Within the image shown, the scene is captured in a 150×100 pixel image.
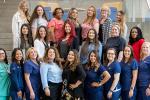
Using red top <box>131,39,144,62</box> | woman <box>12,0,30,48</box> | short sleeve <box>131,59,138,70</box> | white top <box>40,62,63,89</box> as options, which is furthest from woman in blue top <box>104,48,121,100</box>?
woman <box>12,0,30,48</box>

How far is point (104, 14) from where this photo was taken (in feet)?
34.5

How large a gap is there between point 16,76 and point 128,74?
2087 mm

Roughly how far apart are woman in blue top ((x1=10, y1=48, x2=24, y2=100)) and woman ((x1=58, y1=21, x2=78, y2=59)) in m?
0.94

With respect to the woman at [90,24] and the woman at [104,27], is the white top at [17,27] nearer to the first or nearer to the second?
the woman at [90,24]

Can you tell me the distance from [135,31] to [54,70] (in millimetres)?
1921

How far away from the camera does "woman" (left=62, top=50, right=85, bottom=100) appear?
30.2ft

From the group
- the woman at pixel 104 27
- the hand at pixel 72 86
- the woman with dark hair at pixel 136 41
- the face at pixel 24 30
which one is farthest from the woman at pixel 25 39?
the woman with dark hair at pixel 136 41

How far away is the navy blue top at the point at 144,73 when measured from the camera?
9.37 meters

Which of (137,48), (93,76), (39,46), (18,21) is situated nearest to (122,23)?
(137,48)

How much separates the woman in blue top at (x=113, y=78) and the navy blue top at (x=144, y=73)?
1.38 feet

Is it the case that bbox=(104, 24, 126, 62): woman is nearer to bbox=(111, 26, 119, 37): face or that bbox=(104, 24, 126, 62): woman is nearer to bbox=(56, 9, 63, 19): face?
bbox=(111, 26, 119, 37): face

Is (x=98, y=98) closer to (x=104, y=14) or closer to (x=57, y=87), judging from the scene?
(x=57, y=87)

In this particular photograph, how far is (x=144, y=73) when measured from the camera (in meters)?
9.39

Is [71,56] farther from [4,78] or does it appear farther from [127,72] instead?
[4,78]
